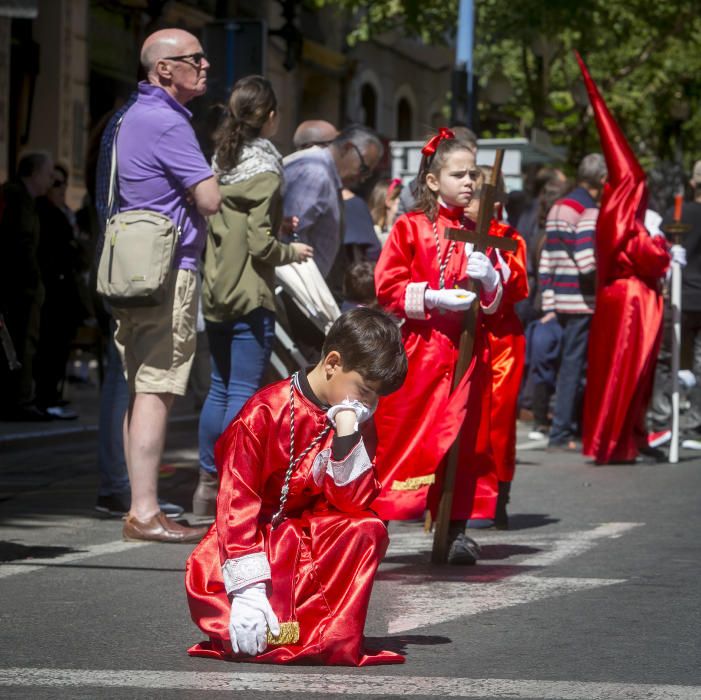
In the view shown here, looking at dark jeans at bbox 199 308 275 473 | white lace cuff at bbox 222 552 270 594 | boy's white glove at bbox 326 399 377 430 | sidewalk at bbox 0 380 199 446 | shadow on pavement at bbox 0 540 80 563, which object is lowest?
sidewalk at bbox 0 380 199 446

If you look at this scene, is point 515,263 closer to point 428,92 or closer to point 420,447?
point 420,447

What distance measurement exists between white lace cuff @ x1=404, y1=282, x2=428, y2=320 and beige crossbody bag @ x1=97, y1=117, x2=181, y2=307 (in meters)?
1.04

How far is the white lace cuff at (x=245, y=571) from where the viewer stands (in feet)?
15.9

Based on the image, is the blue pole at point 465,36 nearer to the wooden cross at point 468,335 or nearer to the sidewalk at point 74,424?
the sidewalk at point 74,424

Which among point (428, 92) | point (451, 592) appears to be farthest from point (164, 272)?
point (428, 92)

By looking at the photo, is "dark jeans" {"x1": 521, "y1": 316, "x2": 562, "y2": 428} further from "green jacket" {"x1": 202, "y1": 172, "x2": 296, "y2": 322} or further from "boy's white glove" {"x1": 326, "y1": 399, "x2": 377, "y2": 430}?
"boy's white glove" {"x1": 326, "y1": 399, "x2": 377, "y2": 430}

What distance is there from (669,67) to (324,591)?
90.4ft

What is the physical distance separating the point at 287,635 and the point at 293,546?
0.83 ft

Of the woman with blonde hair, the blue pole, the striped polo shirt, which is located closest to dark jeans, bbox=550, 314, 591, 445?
the striped polo shirt

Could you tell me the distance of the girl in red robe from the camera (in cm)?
698

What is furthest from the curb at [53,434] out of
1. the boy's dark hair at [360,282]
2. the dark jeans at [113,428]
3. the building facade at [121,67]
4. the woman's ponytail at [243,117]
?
the woman's ponytail at [243,117]

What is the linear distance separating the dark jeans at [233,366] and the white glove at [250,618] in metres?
3.38

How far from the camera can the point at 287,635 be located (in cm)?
502

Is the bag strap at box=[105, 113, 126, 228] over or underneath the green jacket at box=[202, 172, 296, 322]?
over
